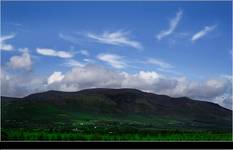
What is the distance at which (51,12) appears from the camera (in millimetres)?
2637

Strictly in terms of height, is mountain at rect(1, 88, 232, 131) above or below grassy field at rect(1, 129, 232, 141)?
above

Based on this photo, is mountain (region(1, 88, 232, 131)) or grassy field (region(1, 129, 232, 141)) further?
mountain (region(1, 88, 232, 131))

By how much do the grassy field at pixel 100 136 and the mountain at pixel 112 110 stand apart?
0.08 meters

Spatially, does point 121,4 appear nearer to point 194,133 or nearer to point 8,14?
point 8,14

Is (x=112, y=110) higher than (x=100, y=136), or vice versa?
(x=112, y=110)

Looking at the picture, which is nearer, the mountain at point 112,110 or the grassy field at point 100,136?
the grassy field at point 100,136

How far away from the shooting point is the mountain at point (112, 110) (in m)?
2.60

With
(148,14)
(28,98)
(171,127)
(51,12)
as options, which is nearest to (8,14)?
(51,12)

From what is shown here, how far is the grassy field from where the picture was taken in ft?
7.98

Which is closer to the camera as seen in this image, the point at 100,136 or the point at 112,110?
the point at 100,136

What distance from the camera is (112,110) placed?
2760mm

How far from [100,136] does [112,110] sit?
34cm

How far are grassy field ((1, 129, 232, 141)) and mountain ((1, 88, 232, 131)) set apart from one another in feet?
0.26

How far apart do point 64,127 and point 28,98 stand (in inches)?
12.4
